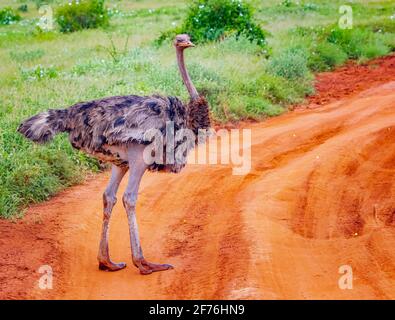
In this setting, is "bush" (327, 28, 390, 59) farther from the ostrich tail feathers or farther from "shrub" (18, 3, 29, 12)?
"shrub" (18, 3, 29, 12)

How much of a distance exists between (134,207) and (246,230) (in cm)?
120

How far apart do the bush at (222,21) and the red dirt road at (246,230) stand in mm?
5373

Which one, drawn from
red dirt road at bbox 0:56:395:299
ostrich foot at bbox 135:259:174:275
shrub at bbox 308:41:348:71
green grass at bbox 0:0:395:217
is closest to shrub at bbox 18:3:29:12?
green grass at bbox 0:0:395:217

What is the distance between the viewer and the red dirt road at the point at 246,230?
6.04 meters

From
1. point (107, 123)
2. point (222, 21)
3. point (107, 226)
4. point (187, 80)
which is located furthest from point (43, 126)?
Answer: point (222, 21)

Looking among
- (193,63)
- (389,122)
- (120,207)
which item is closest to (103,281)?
(120,207)

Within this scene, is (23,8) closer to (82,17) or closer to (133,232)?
(82,17)

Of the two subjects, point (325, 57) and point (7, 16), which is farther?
point (7, 16)

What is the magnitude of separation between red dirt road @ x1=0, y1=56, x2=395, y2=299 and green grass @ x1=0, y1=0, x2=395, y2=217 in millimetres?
415

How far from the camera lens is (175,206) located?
795cm

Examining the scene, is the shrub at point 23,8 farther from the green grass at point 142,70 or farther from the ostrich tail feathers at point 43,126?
the ostrich tail feathers at point 43,126

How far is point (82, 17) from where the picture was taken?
65.3ft

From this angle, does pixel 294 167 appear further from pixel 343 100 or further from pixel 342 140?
pixel 343 100

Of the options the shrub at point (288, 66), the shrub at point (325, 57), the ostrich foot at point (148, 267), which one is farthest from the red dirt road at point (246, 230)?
the shrub at point (325, 57)
